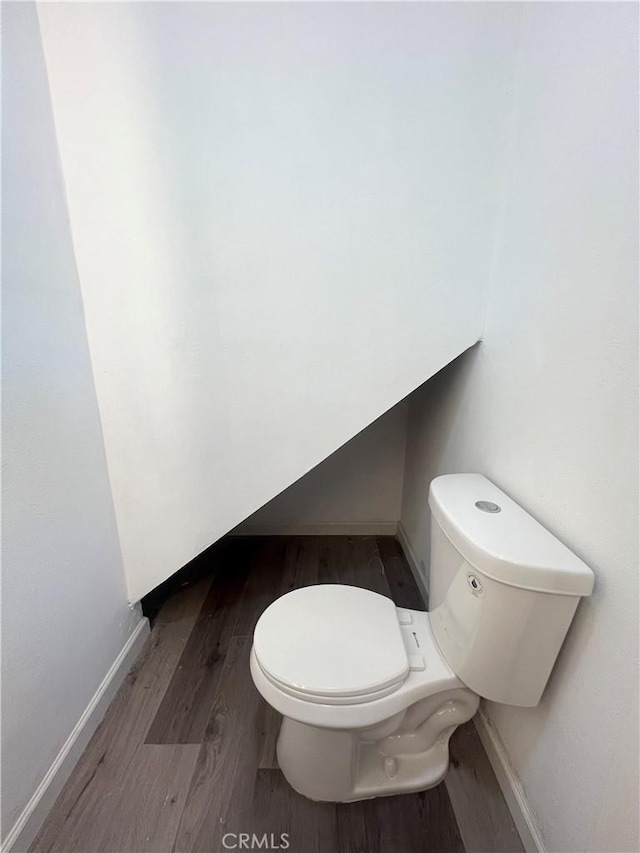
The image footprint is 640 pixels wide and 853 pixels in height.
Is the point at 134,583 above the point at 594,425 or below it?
below

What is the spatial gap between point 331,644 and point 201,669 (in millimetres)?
737

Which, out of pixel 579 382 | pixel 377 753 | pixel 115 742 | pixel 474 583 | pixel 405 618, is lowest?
pixel 115 742

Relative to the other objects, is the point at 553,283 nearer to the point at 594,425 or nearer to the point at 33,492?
the point at 594,425

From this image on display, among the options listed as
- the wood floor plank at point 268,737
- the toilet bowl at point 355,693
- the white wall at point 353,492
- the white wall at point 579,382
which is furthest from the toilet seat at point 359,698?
the white wall at point 353,492

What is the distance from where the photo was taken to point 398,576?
1835 millimetres

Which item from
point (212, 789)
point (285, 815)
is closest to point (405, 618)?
point (285, 815)

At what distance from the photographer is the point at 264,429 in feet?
4.00

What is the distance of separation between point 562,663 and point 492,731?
47 cm

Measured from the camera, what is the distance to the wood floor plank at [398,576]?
1.66 meters

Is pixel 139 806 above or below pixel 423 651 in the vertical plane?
below

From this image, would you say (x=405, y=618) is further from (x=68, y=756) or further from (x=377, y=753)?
(x=68, y=756)

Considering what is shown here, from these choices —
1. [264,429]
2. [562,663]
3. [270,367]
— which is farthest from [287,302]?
[562,663]

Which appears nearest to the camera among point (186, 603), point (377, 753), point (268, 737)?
point (377, 753)

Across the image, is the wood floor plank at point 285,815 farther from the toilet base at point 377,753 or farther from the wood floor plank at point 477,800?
the wood floor plank at point 477,800
